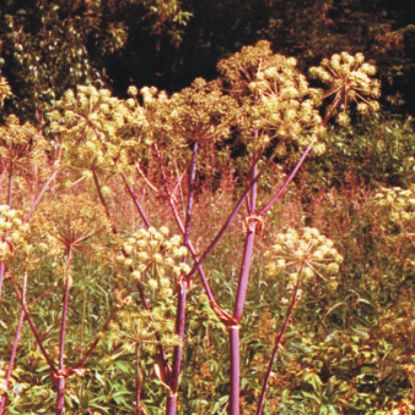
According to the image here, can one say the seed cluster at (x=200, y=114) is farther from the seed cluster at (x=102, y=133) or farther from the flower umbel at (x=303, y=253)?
the flower umbel at (x=303, y=253)

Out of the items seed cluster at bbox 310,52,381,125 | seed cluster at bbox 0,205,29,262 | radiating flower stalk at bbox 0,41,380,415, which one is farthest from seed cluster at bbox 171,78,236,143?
seed cluster at bbox 0,205,29,262

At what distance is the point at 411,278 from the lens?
18.0 feet

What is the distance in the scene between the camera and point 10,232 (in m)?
1.94

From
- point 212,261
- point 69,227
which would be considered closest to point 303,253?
point 69,227

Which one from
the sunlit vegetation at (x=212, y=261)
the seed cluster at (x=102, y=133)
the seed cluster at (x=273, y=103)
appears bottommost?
the sunlit vegetation at (x=212, y=261)

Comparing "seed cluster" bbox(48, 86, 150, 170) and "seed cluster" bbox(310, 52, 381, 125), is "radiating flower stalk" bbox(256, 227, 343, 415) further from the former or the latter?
"seed cluster" bbox(48, 86, 150, 170)

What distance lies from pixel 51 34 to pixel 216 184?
4.24 meters

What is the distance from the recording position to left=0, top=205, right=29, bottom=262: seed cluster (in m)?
1.79

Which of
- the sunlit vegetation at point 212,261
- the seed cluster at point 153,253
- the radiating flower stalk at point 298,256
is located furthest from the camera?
the radiating flower stalk at point 298,256

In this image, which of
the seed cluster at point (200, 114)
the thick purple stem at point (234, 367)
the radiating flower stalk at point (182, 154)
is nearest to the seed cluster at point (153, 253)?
the radiating flower stalk at point (182, 154)

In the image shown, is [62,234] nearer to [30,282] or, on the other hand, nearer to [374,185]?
[30,282]

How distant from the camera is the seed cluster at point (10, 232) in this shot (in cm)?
179

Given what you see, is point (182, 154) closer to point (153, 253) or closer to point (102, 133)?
point (102, 133)

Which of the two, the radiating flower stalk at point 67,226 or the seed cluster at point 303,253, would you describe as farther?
the seed cluster at point 303,253
